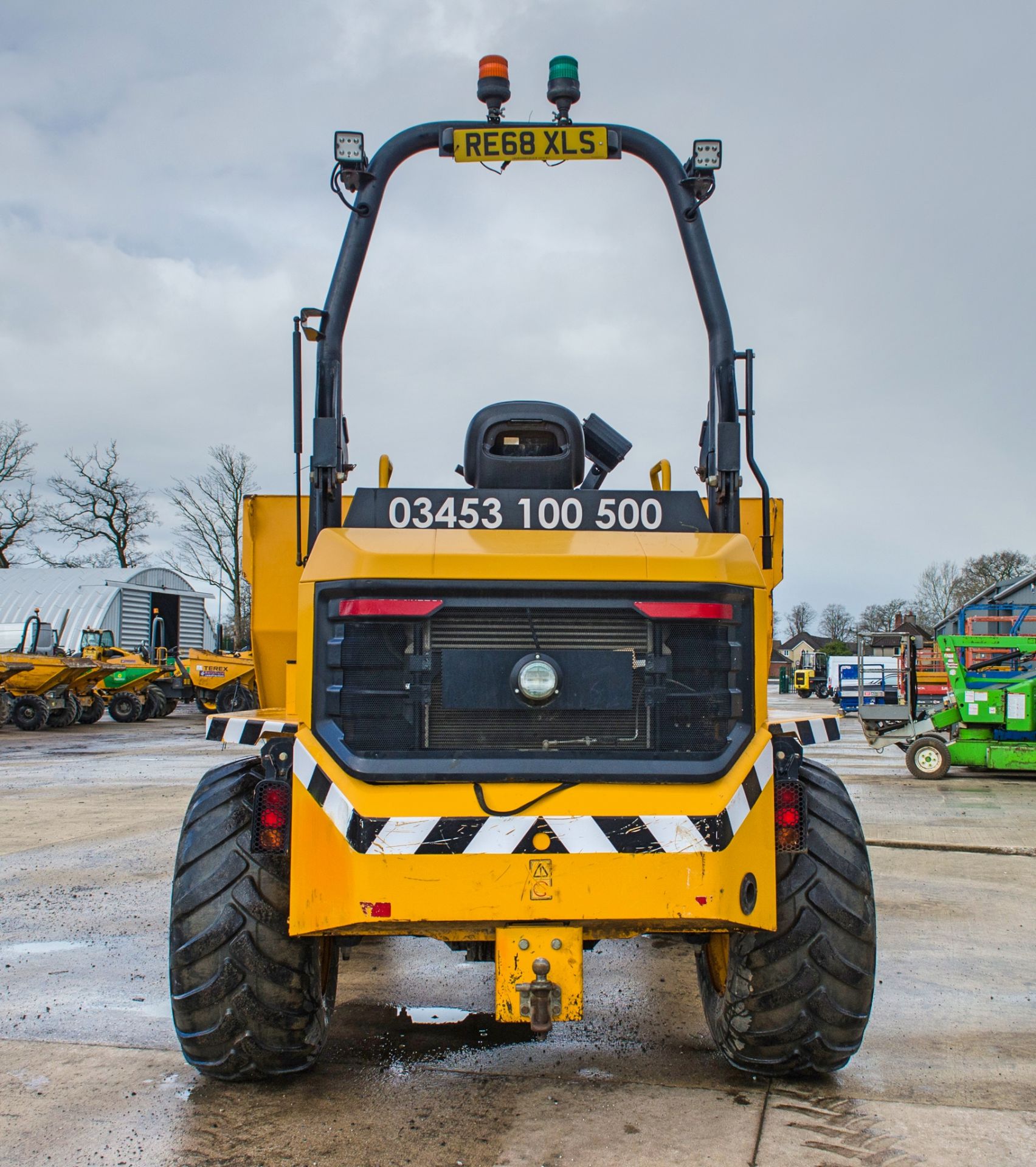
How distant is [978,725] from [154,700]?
2059cm

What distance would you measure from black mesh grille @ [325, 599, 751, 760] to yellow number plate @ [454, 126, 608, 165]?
6.52ft

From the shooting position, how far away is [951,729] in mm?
15258

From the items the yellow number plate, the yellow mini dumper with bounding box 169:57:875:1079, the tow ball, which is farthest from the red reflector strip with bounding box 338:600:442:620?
the yellow number plate

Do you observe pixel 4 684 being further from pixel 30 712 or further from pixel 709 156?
pixel 709 156

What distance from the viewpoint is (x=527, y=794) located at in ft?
10.6

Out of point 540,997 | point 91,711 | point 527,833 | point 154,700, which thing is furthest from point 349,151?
point 154,700

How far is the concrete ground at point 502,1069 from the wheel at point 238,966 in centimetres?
20

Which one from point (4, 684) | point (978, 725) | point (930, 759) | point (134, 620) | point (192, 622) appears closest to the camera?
point (930, 759)

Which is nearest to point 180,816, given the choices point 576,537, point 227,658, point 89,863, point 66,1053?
point 89,863

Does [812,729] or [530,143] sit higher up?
[530,143]

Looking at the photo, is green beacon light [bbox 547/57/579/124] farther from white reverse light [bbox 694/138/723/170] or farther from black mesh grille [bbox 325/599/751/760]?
black mesh grille [bbox 325/599/751/760]

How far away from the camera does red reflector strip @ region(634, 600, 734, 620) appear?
3385mm

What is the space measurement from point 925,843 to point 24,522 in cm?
5079

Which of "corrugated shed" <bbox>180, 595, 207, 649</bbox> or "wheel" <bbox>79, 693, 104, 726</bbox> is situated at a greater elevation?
"corrugated shed" <bbox>180, 595, 207, 649</bbox>
